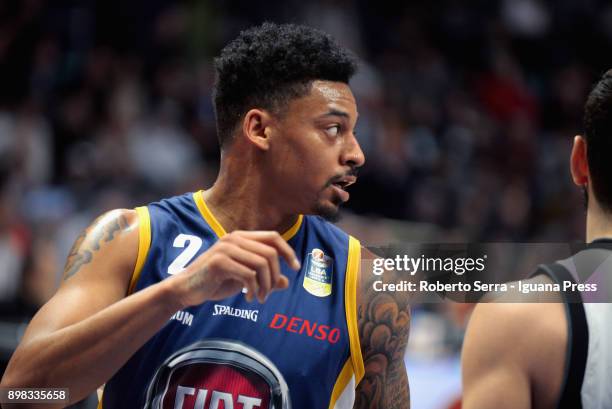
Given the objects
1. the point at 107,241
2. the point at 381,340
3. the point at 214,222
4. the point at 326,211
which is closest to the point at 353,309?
the point at 381,340

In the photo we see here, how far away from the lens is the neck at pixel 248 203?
10.8ft

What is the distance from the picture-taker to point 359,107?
9742mm

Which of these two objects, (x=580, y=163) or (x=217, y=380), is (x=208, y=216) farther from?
(x=580, y=163)

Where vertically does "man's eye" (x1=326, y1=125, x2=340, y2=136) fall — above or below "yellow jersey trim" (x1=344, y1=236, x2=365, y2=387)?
above

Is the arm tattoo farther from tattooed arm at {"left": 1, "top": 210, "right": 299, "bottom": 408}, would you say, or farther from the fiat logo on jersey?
the fiat logo on jersey

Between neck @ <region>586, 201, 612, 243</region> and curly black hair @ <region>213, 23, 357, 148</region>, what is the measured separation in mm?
1115

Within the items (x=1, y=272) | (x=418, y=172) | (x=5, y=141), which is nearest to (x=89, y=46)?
(x=5, y=141)

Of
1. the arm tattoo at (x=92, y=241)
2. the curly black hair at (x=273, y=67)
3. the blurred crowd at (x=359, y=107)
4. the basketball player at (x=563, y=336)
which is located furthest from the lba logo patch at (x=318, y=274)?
the blurred crowd at (x=359, y=107)

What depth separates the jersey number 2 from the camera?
3145mm

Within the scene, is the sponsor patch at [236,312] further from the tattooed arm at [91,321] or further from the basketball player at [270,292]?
the tattooed arm at [91,321]

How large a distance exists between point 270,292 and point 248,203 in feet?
1.84

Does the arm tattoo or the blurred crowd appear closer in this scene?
the arm tattoo

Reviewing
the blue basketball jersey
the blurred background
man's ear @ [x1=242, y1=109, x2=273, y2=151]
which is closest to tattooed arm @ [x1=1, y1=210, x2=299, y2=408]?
the blue basketball jersey

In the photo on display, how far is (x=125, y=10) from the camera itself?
390 inches
